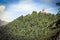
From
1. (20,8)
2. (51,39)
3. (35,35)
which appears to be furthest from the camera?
(20,8)

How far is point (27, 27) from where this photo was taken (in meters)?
8.71

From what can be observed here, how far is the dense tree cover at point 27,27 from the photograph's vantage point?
8.52 metres

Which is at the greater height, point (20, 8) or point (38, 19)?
point (20, 8)

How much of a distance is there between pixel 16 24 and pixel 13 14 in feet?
1.69

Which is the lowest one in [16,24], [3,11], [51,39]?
[51,39]

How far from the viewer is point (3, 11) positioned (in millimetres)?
9086

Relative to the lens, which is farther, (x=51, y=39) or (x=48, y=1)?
(x=48, y=1)

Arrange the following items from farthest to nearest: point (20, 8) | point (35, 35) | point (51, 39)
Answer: point (20, 8)
point (35, 35)
point (51, 39)

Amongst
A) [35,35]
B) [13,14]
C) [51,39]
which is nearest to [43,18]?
[35,35]

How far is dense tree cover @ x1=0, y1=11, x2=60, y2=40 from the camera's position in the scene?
335 inches

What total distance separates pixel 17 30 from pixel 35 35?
0.80 metres

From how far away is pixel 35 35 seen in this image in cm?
846

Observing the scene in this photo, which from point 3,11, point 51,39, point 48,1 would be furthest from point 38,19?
point 51,39

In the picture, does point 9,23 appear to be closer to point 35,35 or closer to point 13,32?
point 13,32
